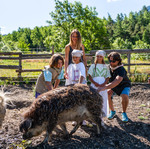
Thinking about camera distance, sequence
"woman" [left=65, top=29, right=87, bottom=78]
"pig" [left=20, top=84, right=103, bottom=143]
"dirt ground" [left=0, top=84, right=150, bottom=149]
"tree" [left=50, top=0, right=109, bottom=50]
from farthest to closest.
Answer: "tree" [left=50, top=0, right=109, bottom=50] → "woman" [left=65, top=29, right=87, bottom=78] → "dirt ground" [left=0, top=84, right=150, bottom=149] → "pig" [left=20, top=84, right=103, bottom=143]

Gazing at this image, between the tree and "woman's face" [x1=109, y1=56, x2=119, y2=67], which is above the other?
the tree

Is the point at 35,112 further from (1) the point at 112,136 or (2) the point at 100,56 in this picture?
(2) the point at 100,56

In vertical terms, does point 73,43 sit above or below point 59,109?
above

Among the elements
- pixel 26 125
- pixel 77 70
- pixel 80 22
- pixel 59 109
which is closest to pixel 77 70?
pixel 77 70

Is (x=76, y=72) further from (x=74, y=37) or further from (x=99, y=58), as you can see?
(x=74, y=37)

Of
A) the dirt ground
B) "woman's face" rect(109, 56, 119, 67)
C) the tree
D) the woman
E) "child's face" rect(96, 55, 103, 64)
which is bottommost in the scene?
Answer: the dirt ground

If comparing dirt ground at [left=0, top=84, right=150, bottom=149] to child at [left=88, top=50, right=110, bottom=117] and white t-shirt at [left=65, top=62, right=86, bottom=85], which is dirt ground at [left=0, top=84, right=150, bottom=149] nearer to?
child at [left=88, top=50, right=110, bottom=117]

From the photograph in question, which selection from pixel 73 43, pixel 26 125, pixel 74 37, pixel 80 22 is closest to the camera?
pixel 26 125

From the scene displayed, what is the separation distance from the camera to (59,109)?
10.6ft

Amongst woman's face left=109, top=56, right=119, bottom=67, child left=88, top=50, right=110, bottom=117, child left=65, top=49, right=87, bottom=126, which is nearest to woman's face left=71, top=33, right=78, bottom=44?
child left=65, top=49, right=87, bottom=126

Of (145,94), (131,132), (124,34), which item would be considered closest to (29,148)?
(131,132)

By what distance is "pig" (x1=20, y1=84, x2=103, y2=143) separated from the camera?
3117 mm

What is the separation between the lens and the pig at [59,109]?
10.2 feet

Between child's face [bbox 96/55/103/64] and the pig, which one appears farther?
child's face [bbox 96/55/103/64]
